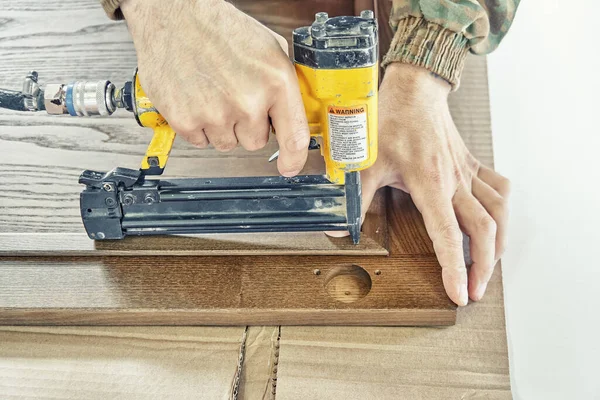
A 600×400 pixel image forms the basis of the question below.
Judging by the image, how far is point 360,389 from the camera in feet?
3.39

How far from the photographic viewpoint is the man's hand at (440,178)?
3.91 feet

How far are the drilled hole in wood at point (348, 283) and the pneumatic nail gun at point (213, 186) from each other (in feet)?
0.25

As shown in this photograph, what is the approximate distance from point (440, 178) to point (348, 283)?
287 mm

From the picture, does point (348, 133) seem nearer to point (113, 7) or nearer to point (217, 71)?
point (217, 71)

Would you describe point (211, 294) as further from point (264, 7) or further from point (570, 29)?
point (570, 29)

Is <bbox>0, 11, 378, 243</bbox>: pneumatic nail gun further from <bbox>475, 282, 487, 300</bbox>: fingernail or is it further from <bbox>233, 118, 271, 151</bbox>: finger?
<bbox>475, 282, 487, 300</bbox>: fingernail

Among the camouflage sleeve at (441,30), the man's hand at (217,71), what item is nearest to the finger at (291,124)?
the man's hand at (217,71)

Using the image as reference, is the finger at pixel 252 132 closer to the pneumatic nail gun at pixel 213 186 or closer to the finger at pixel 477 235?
the pneumatic nail gun at pixel 213 186

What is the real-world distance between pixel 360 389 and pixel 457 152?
573mm

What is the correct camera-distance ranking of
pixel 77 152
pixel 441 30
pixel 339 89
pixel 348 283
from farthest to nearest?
pixel 77 152
pixel 441 30
pixel 348 283
pixel 339 89

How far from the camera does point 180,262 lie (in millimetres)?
1234

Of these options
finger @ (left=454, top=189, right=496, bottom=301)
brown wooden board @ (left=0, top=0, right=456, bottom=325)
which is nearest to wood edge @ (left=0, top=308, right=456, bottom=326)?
brown wooden board @ (left=0, top=0, right=456, bottom=325)

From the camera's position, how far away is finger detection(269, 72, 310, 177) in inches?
40.6

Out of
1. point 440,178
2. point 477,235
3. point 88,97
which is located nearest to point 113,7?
point 88,97
